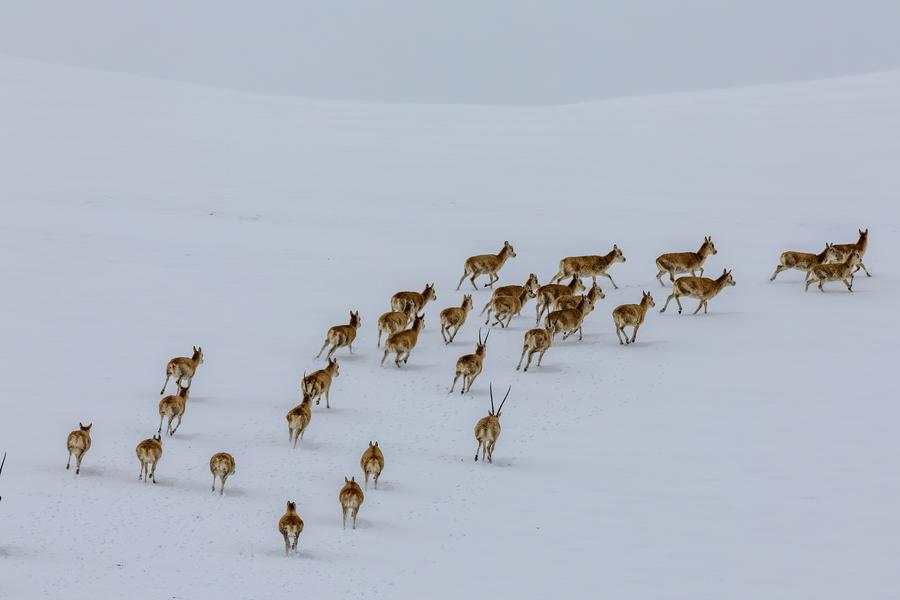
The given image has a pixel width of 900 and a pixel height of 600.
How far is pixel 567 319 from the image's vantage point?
23391 millimetres

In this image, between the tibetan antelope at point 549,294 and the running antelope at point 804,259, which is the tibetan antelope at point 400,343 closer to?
the tibetan antelope at point 549,294

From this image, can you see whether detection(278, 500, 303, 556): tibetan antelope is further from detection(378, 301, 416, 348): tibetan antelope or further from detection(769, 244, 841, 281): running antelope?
detection(769, 244, 841, 281): running antelope

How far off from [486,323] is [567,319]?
8.01 feet

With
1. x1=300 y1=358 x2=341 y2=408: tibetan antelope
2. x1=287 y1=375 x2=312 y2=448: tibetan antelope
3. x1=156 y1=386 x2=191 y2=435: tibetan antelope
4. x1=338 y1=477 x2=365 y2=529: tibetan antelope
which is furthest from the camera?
x1=300 y1=358 x2=341 y2=408: tibetan antelope

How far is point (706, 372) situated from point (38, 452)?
39.5 feet

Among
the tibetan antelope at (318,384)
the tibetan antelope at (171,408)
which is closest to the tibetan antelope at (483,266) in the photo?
the tibetan antelope at (318,384)

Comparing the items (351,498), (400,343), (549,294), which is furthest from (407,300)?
(351,498)

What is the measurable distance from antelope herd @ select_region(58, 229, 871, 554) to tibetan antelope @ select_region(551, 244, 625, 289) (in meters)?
0.02

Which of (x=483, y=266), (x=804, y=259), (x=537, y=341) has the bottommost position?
(x=537, y=341)

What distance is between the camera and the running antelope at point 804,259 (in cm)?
2812

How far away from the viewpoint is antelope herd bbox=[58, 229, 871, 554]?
1634 cm

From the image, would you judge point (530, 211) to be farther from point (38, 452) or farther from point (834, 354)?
point (38, 452)

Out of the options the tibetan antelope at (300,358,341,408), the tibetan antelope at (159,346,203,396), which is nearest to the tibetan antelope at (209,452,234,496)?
the tibetan antelope at (300,358,341,408)

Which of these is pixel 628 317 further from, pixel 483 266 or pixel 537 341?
pixel 483 266
